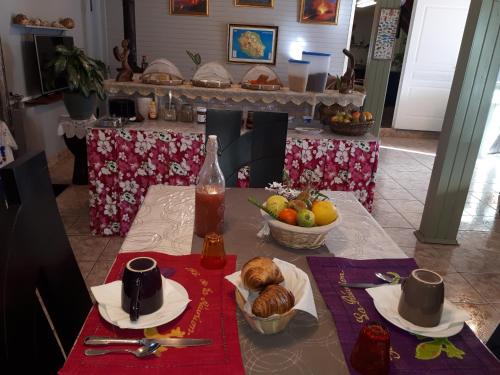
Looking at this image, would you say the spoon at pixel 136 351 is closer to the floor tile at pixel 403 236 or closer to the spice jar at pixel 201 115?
the spice jar at pixel 201 115

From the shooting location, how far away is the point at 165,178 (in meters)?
2.82

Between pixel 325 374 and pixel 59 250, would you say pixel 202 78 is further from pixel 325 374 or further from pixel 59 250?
pixel 325 374

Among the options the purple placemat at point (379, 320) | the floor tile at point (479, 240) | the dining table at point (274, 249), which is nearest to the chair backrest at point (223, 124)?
the dining table at point (274, 249)

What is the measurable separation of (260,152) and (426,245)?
178 cm

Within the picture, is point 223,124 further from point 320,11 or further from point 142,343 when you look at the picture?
point 320,11

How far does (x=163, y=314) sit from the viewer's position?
0.87 m

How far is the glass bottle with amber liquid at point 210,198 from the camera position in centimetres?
125

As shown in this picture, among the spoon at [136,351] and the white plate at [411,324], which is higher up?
the white plate at [411,324]

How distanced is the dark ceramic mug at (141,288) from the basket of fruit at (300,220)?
416 mm

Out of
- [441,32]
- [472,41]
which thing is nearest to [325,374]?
[472,41]

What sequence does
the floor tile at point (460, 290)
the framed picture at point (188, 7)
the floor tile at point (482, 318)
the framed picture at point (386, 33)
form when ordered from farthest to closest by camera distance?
1. the framed picture at point (188, 7)
2. the framed picture at point (386, 33)
3. the floor tile at point (460, 290)
4. the floor tile at point (482, 318)

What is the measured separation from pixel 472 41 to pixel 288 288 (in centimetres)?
241

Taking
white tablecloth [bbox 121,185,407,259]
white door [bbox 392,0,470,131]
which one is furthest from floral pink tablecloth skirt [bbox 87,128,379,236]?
white door [bbox 392,0,470,131]

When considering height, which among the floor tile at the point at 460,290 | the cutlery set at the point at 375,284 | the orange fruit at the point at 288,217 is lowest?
the floor tile at the point at 460,290
